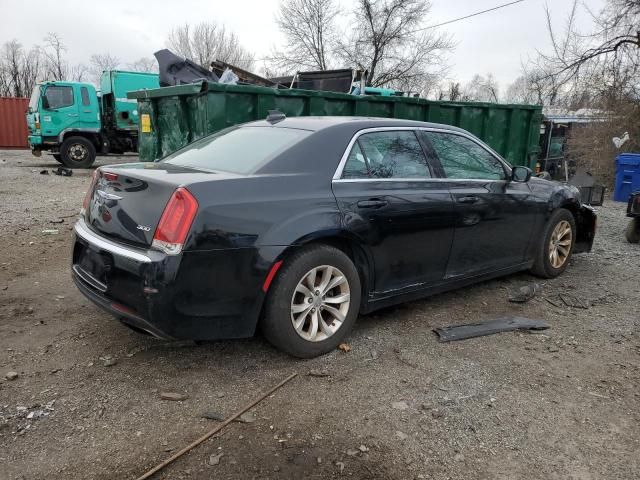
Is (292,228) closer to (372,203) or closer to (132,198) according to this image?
(372,203)

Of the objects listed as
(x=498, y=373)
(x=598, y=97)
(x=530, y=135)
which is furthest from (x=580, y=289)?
(x=598, y=97)

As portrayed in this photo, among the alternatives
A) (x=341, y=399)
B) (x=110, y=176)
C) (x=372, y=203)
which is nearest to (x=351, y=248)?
(x=372, y=203)

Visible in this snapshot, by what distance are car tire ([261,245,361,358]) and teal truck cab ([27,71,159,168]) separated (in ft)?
46.9

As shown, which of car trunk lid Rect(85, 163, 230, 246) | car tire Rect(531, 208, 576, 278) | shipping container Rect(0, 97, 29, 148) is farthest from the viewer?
shipping container Rect(0, 97, 29, 148)

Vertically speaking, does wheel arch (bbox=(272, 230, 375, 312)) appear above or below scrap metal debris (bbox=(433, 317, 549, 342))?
above

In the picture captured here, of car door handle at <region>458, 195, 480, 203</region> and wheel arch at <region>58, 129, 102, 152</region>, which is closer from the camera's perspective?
car door handle at <region>458, 195, 480, 203</region>

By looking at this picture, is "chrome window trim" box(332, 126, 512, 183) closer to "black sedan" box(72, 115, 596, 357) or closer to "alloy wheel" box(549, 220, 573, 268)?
"black sedan" box(72, 115, 596, 357)

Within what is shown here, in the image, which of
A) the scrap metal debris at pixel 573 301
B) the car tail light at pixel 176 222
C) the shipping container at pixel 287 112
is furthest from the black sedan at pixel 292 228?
the shipping container at pixel 287 112

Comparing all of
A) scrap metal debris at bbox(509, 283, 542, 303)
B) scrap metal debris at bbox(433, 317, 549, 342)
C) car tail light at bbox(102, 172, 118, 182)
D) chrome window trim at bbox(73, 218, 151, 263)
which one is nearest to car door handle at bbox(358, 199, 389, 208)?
scrap metal debris at bbox(433, 317, 549, 342)

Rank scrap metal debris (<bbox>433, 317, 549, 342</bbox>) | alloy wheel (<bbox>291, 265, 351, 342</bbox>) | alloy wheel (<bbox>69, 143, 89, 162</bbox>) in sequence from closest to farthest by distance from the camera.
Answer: alloy wheel (<bbox>291, 265, 351, 342</bbox>), scrap metal debris (<bbox>433, 317, 549, 342</bbox>), alloy wheel (<bbox>69, 143, 89, 162</bbox>)

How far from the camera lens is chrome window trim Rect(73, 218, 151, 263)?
2.88 meters

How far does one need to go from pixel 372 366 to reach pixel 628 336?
214cm

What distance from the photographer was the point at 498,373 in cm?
332

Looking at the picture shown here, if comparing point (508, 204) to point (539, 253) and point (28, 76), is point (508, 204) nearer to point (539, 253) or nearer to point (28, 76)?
point (539, 253)
